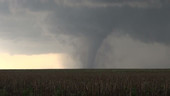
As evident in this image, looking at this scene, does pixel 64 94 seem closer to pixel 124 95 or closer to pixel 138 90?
pixel 124 95

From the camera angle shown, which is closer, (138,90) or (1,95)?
(1,95)

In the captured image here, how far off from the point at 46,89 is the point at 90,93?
5294mm

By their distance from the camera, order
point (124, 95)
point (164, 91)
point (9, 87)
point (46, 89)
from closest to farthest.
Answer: point (124, 95) → point (164, 91) → point (46, 89) → point (9, 87)

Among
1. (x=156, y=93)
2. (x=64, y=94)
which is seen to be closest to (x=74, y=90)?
(x=64, y=94)

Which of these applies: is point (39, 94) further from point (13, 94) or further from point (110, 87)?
point (110, 87)

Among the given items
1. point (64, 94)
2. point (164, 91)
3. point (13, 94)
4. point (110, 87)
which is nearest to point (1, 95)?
point (13, 94)

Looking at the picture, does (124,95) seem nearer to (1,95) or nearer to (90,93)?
(90,93)

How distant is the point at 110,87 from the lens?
25219mm

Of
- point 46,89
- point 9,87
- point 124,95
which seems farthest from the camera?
point 9,87

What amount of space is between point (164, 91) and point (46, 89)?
1153 centimetres

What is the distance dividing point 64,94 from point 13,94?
5.03 meters

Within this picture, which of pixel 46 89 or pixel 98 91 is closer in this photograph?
pixel 98 91

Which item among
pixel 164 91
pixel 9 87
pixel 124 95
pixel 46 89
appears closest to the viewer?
pixel 124 95

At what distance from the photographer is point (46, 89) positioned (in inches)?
1027
